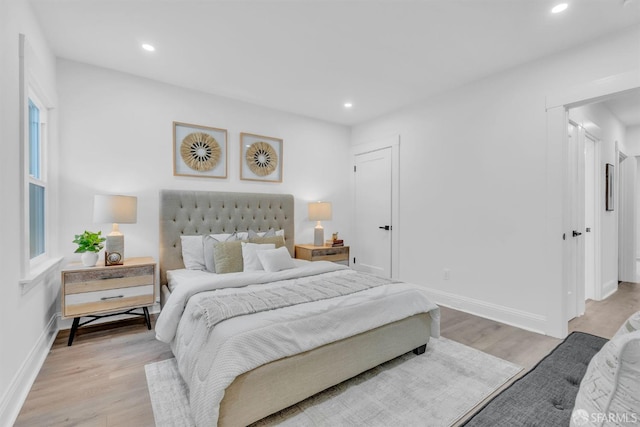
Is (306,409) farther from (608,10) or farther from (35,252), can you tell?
(608,10)

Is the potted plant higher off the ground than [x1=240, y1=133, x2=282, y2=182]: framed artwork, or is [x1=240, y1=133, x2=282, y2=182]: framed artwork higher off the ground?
[x1=240, y1=133, x2=282, y2=182]: framed artwork

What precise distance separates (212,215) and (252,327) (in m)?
2.34

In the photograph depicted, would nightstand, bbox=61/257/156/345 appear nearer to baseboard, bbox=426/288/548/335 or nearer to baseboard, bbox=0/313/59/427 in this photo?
baseboard, bbox=0/313/59/427

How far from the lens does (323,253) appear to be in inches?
170

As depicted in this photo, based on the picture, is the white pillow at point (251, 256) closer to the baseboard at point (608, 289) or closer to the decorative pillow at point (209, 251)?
the decorative pillow at point (209, 251)

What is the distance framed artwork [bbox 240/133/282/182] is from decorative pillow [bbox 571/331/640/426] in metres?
3.92

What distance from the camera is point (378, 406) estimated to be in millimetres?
1880

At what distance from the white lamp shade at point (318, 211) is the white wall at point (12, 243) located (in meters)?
3.09

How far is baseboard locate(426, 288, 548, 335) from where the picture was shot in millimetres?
3031

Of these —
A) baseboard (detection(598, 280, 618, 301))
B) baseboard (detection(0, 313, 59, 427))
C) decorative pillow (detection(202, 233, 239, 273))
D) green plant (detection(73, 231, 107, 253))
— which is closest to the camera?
baseboard (detection(0, 313, 59, 427))

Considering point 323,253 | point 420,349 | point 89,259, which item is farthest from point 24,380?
point 323,253

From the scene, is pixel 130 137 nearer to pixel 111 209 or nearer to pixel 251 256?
pixel 111 209

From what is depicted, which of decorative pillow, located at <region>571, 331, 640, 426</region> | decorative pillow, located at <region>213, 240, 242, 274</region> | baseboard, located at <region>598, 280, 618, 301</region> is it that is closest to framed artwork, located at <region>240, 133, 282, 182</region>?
decorative pillow, located at <region>213, 240, 242, 274</region>

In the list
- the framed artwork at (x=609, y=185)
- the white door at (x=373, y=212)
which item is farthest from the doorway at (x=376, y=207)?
the framed artwork at (x=609, y=185)
